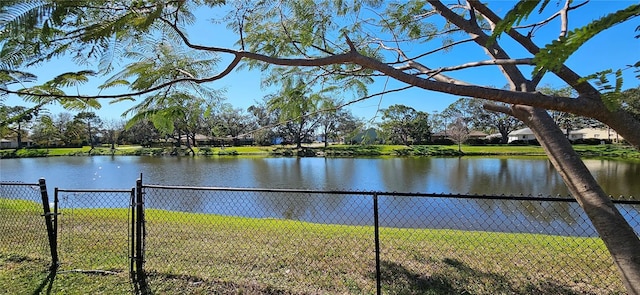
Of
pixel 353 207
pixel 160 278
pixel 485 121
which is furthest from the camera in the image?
pixel 485 121

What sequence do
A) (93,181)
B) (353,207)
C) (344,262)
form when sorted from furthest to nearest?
(93,181) < (353,207) < (344,262)

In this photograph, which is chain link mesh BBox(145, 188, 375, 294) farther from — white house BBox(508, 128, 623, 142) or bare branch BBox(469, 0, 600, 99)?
white house BBox(508, 128, 623, 142)

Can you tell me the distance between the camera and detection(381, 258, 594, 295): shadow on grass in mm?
2877

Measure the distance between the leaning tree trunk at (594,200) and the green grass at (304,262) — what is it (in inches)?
50.6

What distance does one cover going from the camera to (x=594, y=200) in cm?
183

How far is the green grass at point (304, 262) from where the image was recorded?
295cm

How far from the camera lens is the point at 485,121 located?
4594cm

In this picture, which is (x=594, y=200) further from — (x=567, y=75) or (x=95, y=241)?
(x=95, y=241)

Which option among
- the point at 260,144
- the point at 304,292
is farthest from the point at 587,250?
the point at 260,144

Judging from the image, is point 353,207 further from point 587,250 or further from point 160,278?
point 160,278

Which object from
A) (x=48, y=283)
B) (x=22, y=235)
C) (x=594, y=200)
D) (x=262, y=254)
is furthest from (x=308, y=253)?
(x=22, y=235)

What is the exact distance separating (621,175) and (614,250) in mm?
20554

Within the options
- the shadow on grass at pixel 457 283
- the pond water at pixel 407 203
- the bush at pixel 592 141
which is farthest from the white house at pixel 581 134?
the shadow on grass at pixel 457 283

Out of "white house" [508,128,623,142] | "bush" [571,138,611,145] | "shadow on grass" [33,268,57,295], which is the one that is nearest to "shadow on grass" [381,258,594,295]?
"shadow on grass" [33,268,57,295]
